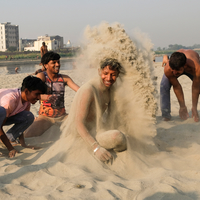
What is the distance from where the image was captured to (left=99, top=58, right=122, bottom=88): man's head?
264cm

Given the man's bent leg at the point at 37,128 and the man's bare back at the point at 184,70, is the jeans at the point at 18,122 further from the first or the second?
the man's bare back at the point at 184,70

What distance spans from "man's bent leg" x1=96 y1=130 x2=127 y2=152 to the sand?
12cm

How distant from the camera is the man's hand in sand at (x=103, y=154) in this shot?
99.9 inches

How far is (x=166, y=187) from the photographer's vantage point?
1.99m

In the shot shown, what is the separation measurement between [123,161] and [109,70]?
96 centimetres

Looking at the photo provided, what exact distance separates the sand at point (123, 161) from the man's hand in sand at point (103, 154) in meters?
0.06

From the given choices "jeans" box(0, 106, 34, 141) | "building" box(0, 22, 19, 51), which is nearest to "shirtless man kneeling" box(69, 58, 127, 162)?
"jeans" box(0, 106, 34, 141)

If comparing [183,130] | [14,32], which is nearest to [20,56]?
[14,32]

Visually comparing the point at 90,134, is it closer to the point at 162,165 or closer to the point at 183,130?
the point at 162,165

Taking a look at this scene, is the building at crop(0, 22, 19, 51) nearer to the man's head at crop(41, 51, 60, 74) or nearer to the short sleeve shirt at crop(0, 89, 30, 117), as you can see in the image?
the man's head at crop(41, 51, 60, 74)

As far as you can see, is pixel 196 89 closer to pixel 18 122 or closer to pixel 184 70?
pixel 184 70

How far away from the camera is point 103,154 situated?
8.35ft

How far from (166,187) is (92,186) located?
0.59 metres

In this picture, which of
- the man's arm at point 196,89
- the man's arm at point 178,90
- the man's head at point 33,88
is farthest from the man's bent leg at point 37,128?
the man's arm at point 196,89
